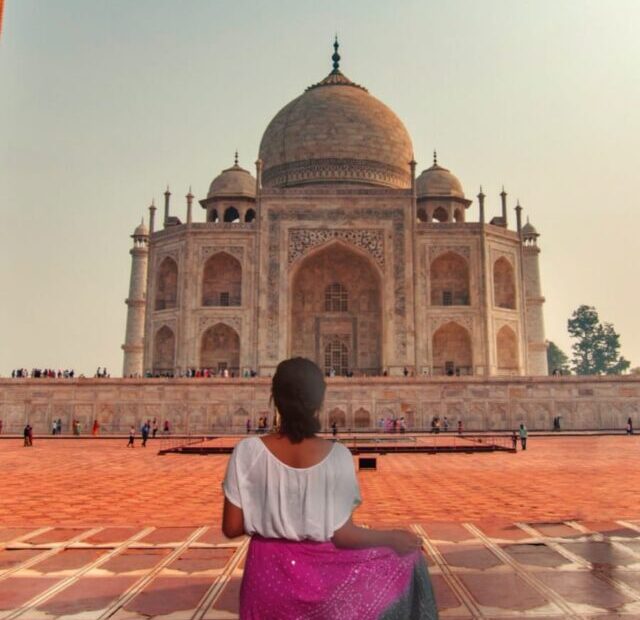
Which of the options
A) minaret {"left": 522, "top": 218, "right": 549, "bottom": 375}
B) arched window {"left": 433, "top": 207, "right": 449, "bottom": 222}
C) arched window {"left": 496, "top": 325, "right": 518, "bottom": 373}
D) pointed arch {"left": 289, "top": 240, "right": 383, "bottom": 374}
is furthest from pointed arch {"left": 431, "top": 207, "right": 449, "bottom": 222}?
arched window {"left": 496, "top": 325, "right": 518, "bottom": 373}

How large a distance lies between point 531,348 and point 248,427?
52.9 ft

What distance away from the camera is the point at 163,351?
28984 mm

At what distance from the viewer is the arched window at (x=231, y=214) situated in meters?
32.4

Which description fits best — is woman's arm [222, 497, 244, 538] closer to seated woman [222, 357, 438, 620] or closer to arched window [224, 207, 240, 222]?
seated woman [222, 357, 438, 620]

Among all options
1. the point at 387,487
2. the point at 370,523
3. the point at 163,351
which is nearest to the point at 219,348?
the point at 163,351

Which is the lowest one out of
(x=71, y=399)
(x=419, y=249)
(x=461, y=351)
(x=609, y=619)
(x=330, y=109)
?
(x=609, y=619)

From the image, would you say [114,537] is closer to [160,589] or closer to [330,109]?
[160,589]

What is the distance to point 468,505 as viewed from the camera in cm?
653

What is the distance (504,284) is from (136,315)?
56.5 ft

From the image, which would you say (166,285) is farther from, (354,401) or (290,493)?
(290,493)

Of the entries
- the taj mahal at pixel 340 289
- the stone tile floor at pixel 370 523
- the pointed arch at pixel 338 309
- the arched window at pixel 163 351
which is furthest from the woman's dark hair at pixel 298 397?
the arched window at pixel 163 351

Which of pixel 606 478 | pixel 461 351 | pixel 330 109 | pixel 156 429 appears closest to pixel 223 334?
pixel 156 429

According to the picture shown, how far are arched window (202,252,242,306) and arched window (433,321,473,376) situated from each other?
8.67 metres

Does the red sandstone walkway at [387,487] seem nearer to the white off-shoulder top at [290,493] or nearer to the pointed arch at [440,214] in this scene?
the white off-shoulder top at [290,493]
